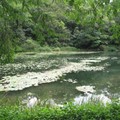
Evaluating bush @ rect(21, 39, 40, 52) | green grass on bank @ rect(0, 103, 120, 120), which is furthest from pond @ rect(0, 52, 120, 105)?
bush @ rect(21, 39, 40, 52)

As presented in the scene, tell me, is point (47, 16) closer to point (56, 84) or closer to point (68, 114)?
point (68, 114)

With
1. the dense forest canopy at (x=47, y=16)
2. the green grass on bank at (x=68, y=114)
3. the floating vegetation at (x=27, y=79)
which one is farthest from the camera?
the floating vegetation at (x=27, y=79)

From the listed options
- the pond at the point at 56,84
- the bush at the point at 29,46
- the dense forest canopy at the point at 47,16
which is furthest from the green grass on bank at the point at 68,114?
the bush at the point at 29,46

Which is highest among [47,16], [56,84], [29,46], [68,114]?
[47,16]

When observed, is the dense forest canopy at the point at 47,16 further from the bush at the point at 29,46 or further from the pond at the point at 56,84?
the bush at the point at 29,46

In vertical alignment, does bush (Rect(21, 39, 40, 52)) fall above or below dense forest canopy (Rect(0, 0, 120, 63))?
below


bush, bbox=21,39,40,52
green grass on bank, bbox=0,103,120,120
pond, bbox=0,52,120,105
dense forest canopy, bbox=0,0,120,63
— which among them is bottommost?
pond, bbox=0,52,120,105

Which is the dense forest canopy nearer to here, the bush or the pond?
the pond

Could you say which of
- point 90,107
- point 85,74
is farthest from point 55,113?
point 85,74

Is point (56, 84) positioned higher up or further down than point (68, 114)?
further down

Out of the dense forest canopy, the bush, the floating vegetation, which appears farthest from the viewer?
the bush

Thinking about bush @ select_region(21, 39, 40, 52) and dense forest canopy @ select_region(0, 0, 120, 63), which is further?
bush @ select_region(21, 39, 40, 52)

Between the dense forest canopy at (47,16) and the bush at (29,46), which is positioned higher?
the dense forest canopy at (47,16)

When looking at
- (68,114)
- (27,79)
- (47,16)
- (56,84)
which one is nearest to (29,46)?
(27,79)
